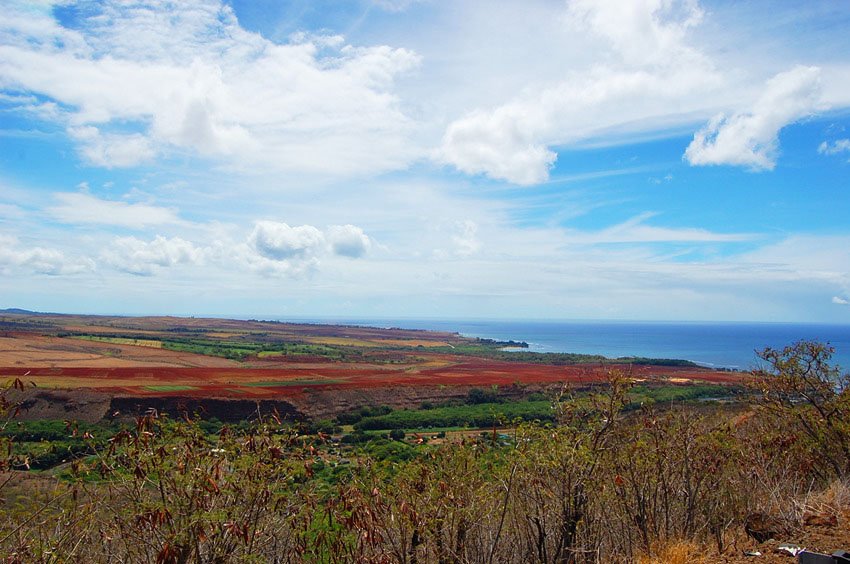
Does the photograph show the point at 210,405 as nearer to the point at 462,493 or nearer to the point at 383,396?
the point at 383,396

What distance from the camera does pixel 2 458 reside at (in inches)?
286

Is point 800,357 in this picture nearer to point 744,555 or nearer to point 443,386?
point 744,555

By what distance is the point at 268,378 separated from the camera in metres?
66.4

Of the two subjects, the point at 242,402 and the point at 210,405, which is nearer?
the point at 210,405

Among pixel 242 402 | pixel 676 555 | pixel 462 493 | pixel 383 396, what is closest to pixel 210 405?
pixel 242 402

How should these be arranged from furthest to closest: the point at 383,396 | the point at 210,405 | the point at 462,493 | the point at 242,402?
the point at 383,396 → the point at 242,402 → the point at 210,405 → the point at 462,493

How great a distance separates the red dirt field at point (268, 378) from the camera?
161 ft

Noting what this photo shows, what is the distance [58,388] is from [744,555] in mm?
49257

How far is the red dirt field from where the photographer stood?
161 feet

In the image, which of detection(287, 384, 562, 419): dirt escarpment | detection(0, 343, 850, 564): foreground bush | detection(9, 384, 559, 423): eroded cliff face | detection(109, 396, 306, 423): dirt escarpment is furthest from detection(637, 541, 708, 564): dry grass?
detection(287, 384, 562, 419): dirt escarpment

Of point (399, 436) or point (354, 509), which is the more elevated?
point (354, 509)

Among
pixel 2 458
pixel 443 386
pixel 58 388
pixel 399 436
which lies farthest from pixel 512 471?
pixel 443 386

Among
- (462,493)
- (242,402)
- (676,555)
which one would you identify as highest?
(462,493)

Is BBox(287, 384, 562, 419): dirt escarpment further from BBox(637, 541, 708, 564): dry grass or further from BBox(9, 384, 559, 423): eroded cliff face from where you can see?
BBox(637, 541, 708, 564): dry grass
